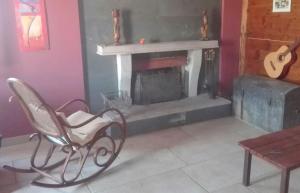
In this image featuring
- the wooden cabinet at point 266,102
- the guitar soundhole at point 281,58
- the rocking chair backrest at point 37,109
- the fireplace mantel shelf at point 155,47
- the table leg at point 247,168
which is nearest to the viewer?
the rocking chair backrest at point 37,109

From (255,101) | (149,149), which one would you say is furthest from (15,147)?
(255,101)

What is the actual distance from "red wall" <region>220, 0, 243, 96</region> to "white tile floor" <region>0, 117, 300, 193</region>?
1.01 m

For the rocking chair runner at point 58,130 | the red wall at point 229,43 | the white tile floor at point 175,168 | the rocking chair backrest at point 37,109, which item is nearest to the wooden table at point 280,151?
the white tile floor at point 175,168

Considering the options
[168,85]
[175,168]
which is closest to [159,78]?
[168,85]

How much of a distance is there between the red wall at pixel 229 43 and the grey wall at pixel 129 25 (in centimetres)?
16

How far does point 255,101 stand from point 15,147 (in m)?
2.72

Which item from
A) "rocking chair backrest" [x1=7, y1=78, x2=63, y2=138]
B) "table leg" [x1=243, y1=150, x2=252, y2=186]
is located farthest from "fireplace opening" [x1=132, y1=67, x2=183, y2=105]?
"table leg" [x1=243, y1=150, x2=252, y2=186]

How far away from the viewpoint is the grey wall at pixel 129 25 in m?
3.54

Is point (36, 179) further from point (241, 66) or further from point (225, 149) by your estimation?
point (241, 66)

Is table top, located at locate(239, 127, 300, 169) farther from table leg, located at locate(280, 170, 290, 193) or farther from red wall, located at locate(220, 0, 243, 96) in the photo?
red wall, located at locate(220, 0, 243, 96)

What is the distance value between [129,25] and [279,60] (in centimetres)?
183

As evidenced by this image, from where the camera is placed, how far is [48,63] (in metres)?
3.33

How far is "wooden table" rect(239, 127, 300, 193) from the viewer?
2100 millimetres

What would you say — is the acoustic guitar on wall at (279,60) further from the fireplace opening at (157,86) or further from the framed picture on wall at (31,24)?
the framed picture on wall at (31,24)
